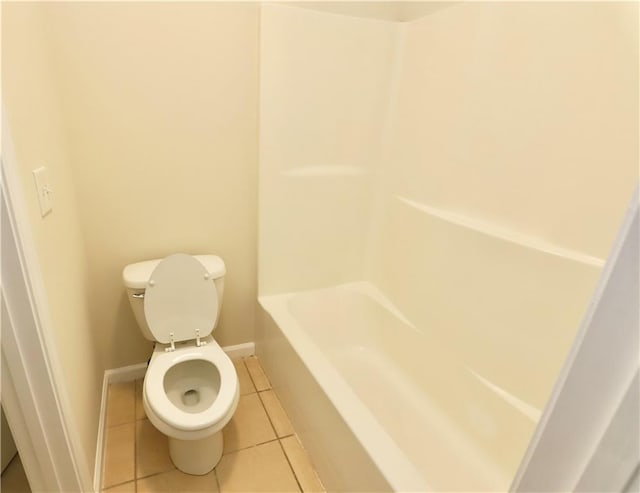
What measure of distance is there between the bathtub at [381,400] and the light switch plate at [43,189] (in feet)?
3.32

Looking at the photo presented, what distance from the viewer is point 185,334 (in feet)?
5.32

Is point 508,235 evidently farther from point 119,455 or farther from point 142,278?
point 119,455

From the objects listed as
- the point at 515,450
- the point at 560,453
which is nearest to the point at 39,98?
the point at 560,453

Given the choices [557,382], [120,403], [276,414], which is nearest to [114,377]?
[120,403]

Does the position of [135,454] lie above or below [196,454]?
below

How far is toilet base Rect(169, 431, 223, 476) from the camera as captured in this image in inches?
56.0

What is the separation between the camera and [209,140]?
1645mm

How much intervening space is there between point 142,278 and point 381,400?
1203 mm

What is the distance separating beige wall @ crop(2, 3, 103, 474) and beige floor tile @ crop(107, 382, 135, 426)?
18 centimetres

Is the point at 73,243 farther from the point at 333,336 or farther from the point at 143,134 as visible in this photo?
the point at 333,336

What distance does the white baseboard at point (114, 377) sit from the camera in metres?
1.42

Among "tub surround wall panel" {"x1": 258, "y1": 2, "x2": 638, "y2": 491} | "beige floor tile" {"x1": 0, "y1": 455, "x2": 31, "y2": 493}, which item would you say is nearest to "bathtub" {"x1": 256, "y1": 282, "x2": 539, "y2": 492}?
"tub surround wall panel" {"x1": 258, "y1": 2, "x2": 638, "y2": 491}

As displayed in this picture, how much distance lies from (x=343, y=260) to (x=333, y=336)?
1.39 ft

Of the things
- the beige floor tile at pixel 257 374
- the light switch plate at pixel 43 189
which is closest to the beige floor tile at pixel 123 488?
the beige floor tile at pixel 257 374
